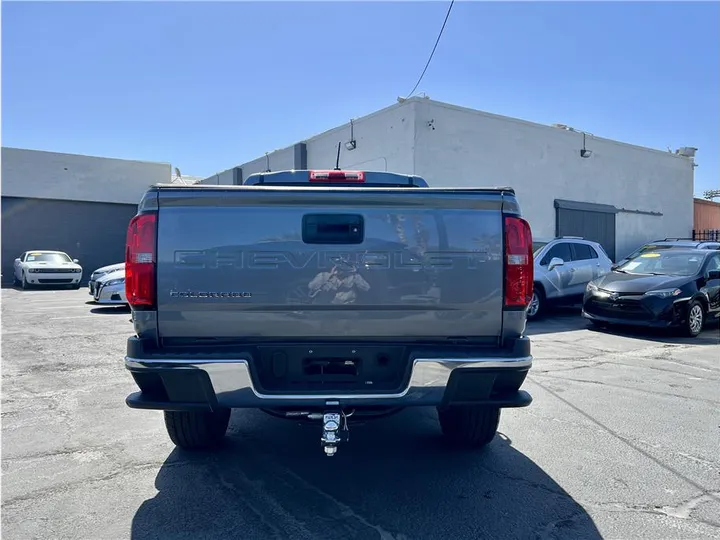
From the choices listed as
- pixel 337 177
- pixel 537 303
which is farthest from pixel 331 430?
pixel 537 303

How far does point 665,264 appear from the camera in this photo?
10.2 m

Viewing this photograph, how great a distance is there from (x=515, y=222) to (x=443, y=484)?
1725 millimetres

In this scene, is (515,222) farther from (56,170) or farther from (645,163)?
(56,170)

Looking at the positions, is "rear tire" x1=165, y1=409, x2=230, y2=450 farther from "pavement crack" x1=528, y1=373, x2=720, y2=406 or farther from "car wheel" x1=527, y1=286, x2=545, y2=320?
"car wheel" x1=527, y1=286, x2=545, y2=320

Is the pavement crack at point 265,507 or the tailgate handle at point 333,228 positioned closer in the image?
the pavement crack at point 265,507

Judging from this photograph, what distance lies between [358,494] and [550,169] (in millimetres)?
16127

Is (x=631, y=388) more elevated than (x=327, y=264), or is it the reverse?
(x=327, y=264)

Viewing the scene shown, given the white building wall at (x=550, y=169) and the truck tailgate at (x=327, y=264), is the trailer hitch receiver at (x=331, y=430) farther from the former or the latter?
the white building wall at (x=550, y=169)

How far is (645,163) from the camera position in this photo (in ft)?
68.2

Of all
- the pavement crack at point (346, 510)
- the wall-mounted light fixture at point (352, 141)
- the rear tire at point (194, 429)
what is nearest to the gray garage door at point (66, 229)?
the wall-mounted light fixture at point (352, 141)

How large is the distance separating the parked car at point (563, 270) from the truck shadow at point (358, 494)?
25.0ft

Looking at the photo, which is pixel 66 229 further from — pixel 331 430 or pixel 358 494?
pixel 331 430

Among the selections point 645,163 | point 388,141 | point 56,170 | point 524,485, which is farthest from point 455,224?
point 56,170

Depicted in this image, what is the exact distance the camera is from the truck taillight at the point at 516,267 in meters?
2.96
